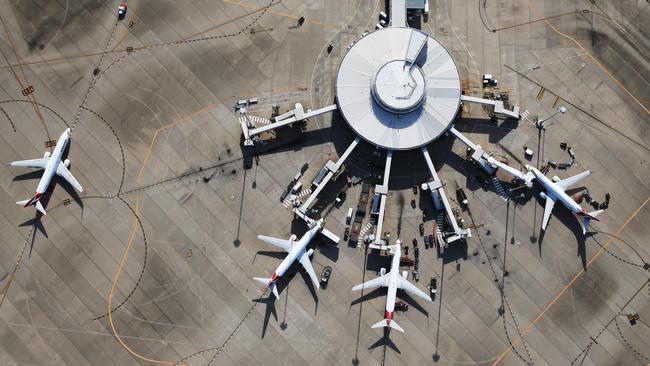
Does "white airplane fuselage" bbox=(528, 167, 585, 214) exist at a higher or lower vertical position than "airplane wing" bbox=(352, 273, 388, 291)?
lower

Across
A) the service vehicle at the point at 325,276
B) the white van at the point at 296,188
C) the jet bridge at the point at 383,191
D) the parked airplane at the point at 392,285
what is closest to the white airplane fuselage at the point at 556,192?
the jet bridge at the point at 383,191

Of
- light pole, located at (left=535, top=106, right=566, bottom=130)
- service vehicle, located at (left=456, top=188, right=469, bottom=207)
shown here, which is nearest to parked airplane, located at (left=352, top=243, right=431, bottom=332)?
service vehicle, located at (left=456, top=188, right=469, bottom=207)

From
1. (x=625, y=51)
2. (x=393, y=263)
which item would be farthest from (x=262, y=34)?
(x=625, y=51)

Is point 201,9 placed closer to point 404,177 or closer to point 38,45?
point 38,45

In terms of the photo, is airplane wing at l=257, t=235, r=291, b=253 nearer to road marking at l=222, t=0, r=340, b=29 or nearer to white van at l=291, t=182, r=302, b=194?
white van at l=291, t=182, r=302, b=194

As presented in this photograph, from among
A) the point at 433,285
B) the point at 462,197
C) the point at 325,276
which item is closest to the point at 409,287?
the point at 433,285

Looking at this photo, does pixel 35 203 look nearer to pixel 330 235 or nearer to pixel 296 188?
pixel 296 188
